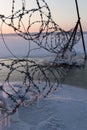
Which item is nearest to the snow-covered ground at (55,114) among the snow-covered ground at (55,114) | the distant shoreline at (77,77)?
the snow-covered ground at (55,114)

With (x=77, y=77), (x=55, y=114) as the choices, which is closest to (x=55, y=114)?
(x=55, y=114)

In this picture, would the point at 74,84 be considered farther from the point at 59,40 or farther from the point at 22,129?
the point at 22,129

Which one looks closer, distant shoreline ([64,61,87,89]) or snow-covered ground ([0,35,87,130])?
snow-covered ground ([0,35,87,130])

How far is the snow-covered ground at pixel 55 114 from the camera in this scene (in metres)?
5.50

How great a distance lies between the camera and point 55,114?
6062mm

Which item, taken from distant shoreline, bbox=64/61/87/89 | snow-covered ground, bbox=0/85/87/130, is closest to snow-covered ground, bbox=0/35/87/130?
snow-covered ground, bbox=0/85/87/130

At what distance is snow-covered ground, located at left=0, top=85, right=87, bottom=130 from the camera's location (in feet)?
18.1

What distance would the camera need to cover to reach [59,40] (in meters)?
9.98

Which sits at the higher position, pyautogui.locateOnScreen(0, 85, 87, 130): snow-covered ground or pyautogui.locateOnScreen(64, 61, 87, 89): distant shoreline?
pyautogui.locateOnScreen(0, 85, 87, 130): snow-covered ground

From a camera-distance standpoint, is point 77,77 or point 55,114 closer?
point 55,114

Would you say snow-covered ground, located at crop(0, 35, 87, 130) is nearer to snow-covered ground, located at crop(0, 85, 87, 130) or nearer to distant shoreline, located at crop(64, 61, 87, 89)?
snow-covered ground, located at crop(0, 85, 87, 130)

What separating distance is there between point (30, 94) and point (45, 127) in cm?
139

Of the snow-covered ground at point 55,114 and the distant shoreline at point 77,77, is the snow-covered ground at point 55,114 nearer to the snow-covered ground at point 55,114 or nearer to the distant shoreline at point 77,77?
the snow-covered ground at point 55,114

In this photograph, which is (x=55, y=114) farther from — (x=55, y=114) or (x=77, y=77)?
(x=77, y=77)
